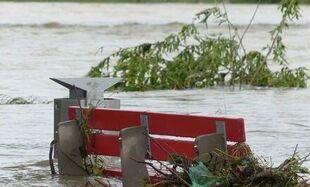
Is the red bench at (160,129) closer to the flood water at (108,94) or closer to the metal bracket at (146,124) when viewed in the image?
the metal bracket at (146,124)

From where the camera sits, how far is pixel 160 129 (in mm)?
9945

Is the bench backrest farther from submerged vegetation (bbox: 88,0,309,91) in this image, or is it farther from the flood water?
submerged vegetation (bbox: 88,0,309,91)

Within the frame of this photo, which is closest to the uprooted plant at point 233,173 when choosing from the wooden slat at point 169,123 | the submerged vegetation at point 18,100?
the wooden slat at point 169,123

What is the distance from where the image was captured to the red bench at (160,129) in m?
9.49

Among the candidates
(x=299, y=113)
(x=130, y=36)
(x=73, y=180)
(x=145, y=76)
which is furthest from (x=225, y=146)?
(x=130, y=36)

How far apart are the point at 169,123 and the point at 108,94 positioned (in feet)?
35.6

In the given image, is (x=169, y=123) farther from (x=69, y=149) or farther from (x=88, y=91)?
(x=88, y=91)

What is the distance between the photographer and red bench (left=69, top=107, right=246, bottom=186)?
31.1 feet

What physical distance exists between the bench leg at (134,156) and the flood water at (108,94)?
40.5 inches

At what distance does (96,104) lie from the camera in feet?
37.6

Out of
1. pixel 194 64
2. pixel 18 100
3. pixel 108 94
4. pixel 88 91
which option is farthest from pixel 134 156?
pixel 194 64

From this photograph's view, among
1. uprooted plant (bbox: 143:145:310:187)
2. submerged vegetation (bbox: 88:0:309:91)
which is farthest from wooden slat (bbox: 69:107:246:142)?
submerged vegetation (bbox: 88:0:309:91)

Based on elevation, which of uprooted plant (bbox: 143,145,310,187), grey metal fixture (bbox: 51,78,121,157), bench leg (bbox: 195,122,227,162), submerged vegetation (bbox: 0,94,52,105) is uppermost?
grey metal fixture (bbox: 51,78,121,157)

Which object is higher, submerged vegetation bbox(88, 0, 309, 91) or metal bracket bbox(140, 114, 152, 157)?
submerged vegetation bbox(88, 0, 309, 91)
